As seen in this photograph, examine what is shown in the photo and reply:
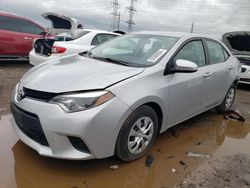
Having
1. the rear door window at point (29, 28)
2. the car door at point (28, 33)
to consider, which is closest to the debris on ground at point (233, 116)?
the car door at point (28, 33)

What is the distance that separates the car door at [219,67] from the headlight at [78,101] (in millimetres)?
2269

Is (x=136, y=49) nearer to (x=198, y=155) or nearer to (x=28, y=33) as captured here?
(x=198, y=155)

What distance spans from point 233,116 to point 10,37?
655 cm

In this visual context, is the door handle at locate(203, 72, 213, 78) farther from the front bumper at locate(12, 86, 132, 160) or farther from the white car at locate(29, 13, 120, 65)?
the white car at locate(29, 13, 120, 65)

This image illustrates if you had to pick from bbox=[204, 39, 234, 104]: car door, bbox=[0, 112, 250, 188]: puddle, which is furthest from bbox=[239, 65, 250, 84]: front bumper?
bbox=[0, 112, 250, 188]: puddle

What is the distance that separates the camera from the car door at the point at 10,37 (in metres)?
7.73

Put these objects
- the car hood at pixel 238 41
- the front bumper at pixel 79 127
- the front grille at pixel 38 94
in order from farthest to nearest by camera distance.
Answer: the car hood at pixel 238 41 → the front grille at pixel 38 94 → the front bumper at pixel 79 127

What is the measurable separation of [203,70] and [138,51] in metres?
1.04

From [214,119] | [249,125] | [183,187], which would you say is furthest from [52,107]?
[249,125]

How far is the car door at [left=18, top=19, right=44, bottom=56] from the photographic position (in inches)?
326

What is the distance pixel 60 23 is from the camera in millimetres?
8234

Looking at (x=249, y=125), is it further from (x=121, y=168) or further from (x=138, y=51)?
(x=121, y=168)

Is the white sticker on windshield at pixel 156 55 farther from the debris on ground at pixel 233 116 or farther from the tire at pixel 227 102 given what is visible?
the debris on ground at pixel 233 116

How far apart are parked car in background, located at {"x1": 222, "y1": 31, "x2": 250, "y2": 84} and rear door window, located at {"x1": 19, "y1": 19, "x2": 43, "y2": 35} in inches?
241
